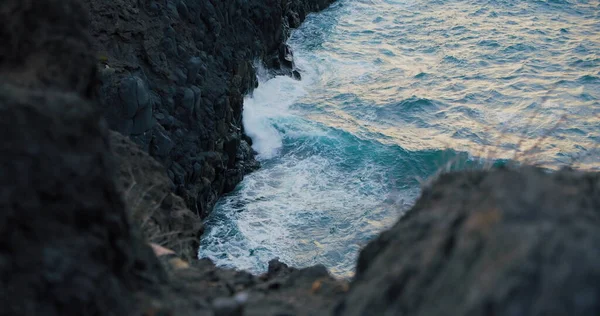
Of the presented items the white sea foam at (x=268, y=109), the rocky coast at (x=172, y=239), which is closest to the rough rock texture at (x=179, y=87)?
the white sea foam at (x=268, y=109)

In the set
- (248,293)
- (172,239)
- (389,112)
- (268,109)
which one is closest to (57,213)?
(248,293)

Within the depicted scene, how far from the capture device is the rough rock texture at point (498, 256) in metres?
2.23

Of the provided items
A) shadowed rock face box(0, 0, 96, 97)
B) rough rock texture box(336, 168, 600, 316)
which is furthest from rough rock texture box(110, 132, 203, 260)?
rough rock texture box(336, 168, 600, 316)

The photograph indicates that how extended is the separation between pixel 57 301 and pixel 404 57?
16.9 meters

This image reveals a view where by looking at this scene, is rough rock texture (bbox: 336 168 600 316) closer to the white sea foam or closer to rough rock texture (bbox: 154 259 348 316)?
rough rock texture (bbox: 154 259 348 316)

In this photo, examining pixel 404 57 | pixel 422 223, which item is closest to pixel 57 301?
pixel 422 223

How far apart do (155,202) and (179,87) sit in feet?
18.8

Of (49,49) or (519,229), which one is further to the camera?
→ (49,49)

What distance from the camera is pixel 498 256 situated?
2428 mm

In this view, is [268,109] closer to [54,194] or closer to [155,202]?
[155,202]

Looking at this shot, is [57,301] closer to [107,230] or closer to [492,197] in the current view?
[107,230]

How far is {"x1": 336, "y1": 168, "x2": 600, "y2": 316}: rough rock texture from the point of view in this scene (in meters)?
2.23

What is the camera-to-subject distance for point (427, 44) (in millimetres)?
19781

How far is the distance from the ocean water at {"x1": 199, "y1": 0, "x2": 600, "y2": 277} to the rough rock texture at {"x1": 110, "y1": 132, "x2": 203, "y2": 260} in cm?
312
